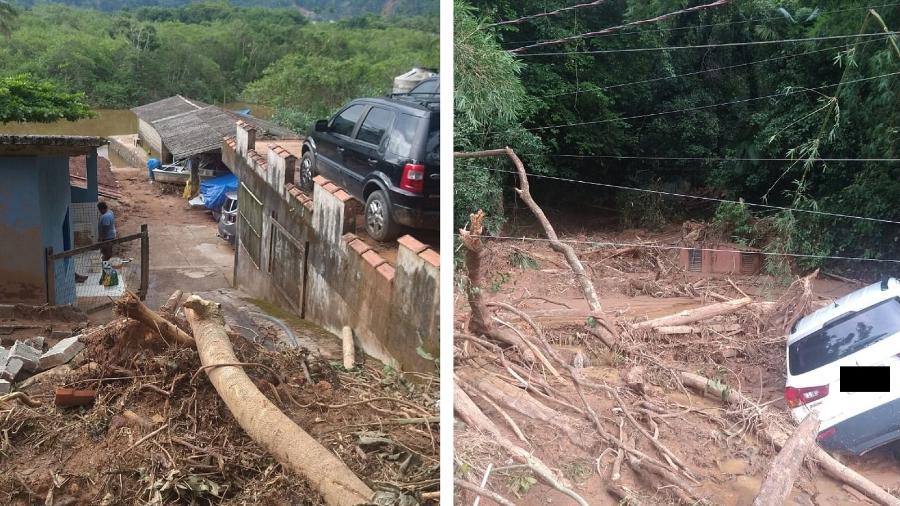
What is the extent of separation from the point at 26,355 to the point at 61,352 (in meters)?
0.14

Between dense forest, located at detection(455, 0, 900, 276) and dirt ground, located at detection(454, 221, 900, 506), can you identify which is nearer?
dense forest, located at detection(455, 0, 900, 276)

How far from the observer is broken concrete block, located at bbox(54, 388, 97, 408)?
3139 millimetres

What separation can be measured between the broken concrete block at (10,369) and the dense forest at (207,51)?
1.18 meters

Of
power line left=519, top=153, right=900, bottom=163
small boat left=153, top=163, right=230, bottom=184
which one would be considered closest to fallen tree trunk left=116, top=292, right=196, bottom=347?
small boat left=153, top=163, right=230, bottom=184

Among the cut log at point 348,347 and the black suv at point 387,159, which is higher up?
the black suv at point 387,159

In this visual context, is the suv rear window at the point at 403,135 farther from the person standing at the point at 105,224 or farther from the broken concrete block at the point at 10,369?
the broken concrete block at the point at 10,369

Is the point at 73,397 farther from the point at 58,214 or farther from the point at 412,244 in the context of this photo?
the point at 412,244

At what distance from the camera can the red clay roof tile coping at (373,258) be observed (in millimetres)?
2857

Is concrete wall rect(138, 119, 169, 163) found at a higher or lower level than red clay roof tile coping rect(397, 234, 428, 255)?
higher

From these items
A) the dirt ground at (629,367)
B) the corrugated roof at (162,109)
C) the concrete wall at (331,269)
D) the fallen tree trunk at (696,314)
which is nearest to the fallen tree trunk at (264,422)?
the concrete wall at (331,269)

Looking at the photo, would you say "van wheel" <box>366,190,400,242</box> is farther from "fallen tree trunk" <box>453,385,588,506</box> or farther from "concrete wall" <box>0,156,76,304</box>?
"concrete wall" <box>0,156,76,304</box>

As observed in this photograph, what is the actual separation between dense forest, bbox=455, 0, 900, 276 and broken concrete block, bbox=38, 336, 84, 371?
6.22ft

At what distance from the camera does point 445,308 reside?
2387mm

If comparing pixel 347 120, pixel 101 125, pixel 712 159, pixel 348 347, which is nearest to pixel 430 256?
pixel 348 347
